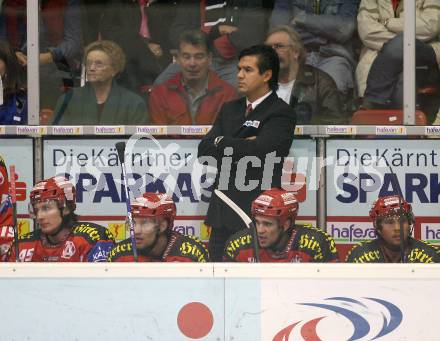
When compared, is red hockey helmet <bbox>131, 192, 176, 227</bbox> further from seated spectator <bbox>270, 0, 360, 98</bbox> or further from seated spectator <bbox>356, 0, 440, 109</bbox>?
seated spectator <bbox>356, 0, 440, 109</bbox>

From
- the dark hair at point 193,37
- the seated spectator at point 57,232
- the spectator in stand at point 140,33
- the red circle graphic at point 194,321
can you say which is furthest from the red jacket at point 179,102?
the red circle graphic at point 194,321

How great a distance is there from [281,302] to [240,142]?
181cm

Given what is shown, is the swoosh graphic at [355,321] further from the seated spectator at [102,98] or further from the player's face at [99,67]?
the player's face at [99,67]

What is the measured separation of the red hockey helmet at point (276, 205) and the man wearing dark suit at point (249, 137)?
0.94ft

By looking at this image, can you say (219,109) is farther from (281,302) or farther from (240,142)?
(281,302)

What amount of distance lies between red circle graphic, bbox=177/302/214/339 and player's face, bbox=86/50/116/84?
8.59 ft

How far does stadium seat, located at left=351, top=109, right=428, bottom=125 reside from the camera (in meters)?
7.73

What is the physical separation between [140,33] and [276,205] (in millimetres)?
1619

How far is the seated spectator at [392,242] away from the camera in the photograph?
711 centimetres

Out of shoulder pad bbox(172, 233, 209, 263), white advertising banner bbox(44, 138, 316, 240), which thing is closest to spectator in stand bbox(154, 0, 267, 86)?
white advertising banner bbox(44, 138, 316, 240)

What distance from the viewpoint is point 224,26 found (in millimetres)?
7852

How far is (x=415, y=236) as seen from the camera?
777cm

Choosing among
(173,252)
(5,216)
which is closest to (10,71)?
(5,216)

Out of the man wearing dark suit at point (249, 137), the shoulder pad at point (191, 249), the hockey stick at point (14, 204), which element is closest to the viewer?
the hockey stick at point (14, 204)
